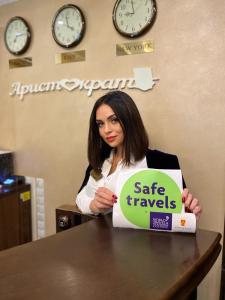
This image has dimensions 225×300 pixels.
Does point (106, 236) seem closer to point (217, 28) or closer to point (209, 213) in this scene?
point (209, 213)

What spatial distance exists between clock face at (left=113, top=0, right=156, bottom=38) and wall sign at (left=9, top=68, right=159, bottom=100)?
239mm

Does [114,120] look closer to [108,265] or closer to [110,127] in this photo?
[110,127]

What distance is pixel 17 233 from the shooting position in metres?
2.44

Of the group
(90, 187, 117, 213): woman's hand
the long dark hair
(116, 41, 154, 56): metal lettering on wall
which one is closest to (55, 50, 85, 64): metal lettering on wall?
(116, 41, 154, 56): metal lettering on wall

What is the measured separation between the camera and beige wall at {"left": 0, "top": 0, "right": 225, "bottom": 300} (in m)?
1.62

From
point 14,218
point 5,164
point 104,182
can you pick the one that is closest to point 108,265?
point 104,182

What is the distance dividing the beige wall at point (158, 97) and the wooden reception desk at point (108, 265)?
2.90ft

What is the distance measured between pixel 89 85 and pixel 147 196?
129cm

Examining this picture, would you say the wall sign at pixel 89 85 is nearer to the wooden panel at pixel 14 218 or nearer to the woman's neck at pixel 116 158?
the woman's neck at pixel 116 158

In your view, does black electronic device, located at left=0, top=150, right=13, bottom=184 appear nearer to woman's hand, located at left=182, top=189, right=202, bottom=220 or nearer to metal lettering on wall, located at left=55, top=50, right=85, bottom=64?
metal lettering on wall, located at left=55, top=50, right=85, bottom=64

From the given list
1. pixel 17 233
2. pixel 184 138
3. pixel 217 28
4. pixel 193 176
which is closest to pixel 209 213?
pixel 193 176

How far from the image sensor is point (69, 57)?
212 centimetres

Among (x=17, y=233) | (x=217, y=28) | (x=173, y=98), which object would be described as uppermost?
(x=217, y=28)

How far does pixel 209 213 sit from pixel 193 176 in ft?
0.76
